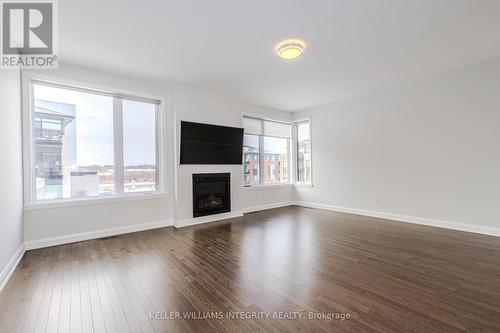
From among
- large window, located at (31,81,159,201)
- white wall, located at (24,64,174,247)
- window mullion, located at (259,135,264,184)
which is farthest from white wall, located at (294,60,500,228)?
large window, located at (31,81,159,201)

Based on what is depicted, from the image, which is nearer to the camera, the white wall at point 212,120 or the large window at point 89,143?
the large window at point 89,143

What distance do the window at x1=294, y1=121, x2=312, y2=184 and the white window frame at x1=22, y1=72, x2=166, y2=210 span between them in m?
3.98

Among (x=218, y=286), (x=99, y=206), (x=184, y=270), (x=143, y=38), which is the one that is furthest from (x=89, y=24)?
(x=218, y=286)

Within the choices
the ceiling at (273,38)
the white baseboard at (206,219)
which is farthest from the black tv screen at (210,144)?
the white baseboard at (206,219)

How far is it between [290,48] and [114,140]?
10.9 feet

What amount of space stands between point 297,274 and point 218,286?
0.87 meters

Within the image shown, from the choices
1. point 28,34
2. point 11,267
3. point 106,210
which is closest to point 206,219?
point 106,210

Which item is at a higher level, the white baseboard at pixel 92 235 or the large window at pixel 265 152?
the large window at pixel 265 152

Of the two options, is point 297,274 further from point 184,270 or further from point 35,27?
point 35,27

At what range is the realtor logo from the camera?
90.9 inches

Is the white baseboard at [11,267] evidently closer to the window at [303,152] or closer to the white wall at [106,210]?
the white wall at [106,210]

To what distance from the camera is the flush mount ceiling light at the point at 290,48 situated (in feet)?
9.53

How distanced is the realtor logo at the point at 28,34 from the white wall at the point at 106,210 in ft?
0.78

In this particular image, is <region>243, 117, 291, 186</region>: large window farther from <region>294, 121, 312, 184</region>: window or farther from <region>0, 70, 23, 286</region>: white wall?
<region>0, 70, 23, 286</region>: white wall
